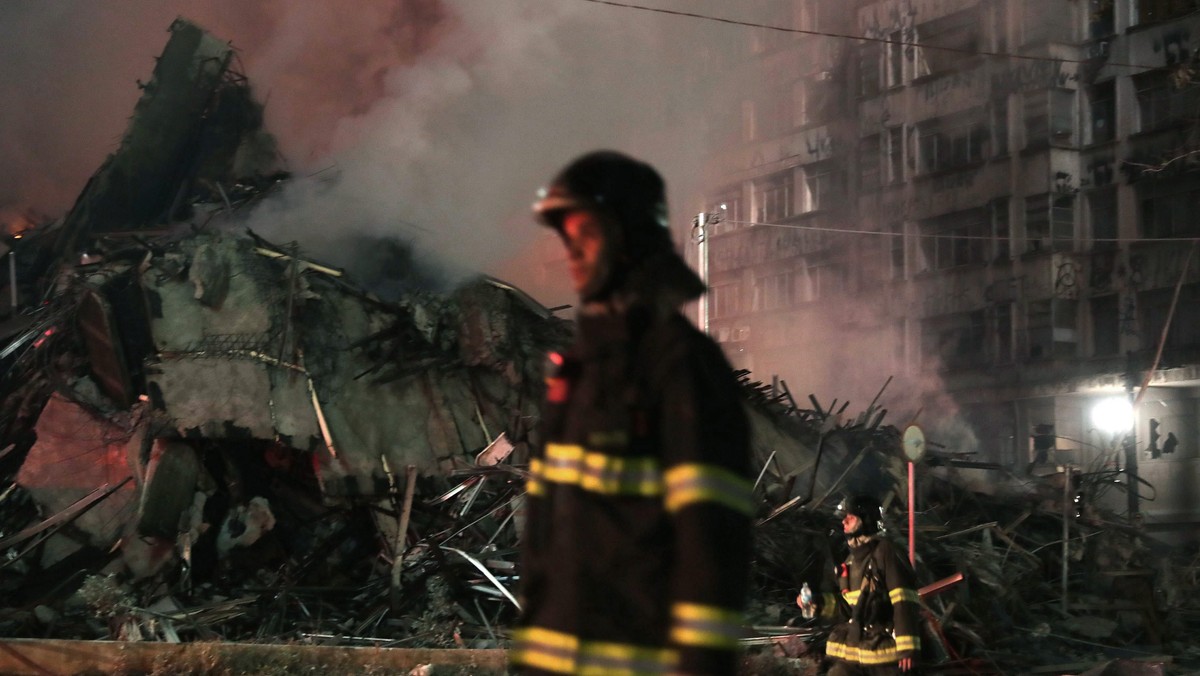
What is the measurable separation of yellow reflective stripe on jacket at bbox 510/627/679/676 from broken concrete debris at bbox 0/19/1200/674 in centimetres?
769

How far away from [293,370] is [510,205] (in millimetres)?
3996

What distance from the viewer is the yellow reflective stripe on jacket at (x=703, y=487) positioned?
83.8 inches

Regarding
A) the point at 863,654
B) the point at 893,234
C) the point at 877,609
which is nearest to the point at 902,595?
the point at 877,609

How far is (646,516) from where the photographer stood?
2213mm

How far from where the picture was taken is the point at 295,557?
1208 centimetres

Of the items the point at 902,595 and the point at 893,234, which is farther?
the point at 893,234

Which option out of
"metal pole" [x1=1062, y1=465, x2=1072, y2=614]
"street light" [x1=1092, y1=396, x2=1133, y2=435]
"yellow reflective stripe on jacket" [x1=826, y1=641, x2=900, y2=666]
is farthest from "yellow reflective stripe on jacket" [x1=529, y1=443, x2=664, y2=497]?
"street light" [x1=1092, y1=396, x2=1133, y2=435]

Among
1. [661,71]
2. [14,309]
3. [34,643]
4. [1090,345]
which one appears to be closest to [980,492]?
[661,71]

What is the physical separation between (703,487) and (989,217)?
123 feet

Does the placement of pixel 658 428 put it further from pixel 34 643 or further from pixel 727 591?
pixel 34 643

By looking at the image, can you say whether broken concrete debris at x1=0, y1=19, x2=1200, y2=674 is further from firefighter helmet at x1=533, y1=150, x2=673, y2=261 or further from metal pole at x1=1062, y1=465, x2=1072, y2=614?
firefighter helmet at x1=533, y1=150, x2=673, y2=261

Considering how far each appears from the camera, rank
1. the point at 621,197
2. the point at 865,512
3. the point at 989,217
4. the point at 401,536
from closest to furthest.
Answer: the point at 621,197
the point at 865,512
the point at 401,536
the point at 989,217

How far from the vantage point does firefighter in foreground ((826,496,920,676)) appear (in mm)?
6066

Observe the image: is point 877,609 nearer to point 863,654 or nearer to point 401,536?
point 863,654
